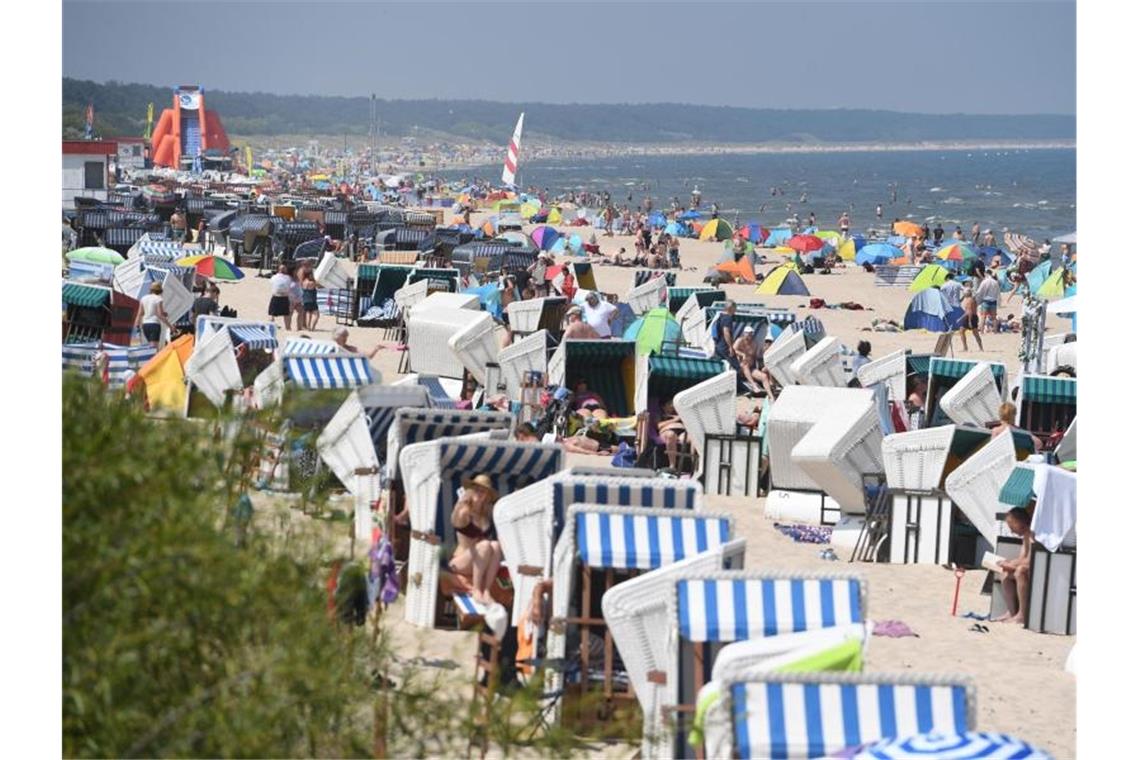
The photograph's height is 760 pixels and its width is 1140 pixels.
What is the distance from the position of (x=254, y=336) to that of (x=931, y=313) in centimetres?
1160

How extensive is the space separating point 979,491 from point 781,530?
1.45m

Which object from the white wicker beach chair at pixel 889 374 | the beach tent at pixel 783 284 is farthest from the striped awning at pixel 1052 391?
the beach tent at pixel 783 284

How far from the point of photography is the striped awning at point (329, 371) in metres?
11.2

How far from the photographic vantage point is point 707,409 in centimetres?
1235

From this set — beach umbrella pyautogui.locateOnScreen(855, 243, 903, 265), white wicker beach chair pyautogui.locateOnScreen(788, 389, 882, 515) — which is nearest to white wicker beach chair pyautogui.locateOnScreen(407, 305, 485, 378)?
white wicker beach chair pyautogui.locateOnScreen(788, 389, 882, 515)

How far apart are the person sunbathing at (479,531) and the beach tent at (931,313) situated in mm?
15091

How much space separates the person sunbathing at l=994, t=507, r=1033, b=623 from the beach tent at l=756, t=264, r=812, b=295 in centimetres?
1810

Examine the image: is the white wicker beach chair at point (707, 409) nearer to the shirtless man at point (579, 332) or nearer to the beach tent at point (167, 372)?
the shirtless man at point (579, 332)

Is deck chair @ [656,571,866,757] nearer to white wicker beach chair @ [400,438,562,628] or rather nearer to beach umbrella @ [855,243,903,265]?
white wicker beach chair @ [400,438,562,628]

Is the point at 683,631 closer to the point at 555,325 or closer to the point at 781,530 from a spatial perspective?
the point at 781,530

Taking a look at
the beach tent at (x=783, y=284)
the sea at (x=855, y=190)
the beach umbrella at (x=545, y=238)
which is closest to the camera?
the beach tent at (x=783, y=284)

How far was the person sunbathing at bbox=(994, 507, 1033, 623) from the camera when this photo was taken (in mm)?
9359

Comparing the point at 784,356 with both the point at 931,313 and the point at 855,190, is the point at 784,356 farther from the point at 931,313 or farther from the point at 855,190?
the point at 855,190
